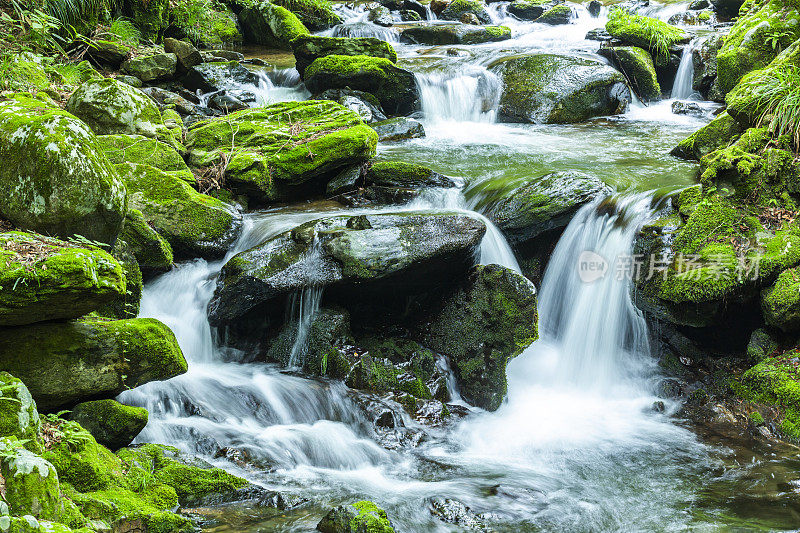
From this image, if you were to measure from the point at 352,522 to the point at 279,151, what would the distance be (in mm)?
5743

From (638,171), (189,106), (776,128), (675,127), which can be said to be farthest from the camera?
(675,127)

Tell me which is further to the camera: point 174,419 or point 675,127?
point 675,127

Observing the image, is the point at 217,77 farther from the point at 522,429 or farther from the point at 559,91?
the point at 522,429

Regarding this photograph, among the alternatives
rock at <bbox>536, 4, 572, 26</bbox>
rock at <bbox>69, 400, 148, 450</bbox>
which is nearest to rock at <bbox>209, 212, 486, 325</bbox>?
rock at <bbox>69, 400, 148, 450</bbox>

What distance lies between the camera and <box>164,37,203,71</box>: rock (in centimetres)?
1196

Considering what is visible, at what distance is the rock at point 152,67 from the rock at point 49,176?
22.9ft

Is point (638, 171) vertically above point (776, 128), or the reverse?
point (776, 128)

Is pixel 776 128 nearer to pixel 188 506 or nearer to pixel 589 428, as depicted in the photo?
pixel 589 428

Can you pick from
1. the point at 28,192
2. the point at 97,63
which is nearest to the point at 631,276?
the point at 28,192

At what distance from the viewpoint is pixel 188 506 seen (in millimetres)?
3523

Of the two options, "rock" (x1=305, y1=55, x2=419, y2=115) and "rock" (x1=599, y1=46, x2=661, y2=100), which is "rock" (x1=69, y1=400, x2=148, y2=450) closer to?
"rock" (x1=305, y1=55, x2=419, y2=115)

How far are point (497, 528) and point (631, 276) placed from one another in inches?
141

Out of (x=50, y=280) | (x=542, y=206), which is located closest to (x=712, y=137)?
(x=542, y=206)

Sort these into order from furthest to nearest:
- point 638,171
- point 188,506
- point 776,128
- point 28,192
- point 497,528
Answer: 1. point 638,171
2. point 776,128
3. point 28,192
4. point 497,528
5. point 188,506
